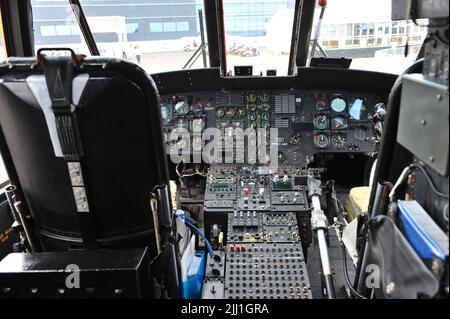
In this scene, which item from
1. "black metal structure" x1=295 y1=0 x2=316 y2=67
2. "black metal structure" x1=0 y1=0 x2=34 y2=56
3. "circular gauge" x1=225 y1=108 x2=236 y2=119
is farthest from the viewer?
"circular gauge" x1=225 y1=108 x2=236 y2=119

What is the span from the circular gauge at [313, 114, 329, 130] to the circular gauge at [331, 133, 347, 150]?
13 centimetres

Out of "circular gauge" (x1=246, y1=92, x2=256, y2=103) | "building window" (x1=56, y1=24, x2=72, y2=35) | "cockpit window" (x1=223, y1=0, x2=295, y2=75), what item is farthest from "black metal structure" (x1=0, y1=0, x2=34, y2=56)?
"circular gauge" (x1=246, y1=92, x2=256, y2=103)

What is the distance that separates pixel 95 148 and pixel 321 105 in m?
2.40

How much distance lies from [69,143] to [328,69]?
7.65 ft

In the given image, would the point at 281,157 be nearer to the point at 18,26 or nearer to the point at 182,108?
the point at 182,108

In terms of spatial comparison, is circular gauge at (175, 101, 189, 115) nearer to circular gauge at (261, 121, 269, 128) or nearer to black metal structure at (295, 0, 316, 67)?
circular gauge at (261, 121, 269, 128)

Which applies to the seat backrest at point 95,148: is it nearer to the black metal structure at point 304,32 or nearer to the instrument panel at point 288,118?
the instrument panel at point 288,118

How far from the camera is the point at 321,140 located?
326 cm

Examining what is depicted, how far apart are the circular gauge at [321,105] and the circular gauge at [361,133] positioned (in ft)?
1.10

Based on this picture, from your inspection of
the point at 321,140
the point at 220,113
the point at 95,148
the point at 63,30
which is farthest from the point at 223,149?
the point at 95,148

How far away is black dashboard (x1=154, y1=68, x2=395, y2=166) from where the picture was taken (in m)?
3.21

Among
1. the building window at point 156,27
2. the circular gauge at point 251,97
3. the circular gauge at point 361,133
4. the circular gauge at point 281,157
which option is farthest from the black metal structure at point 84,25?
the circular gauge at point 361,133
